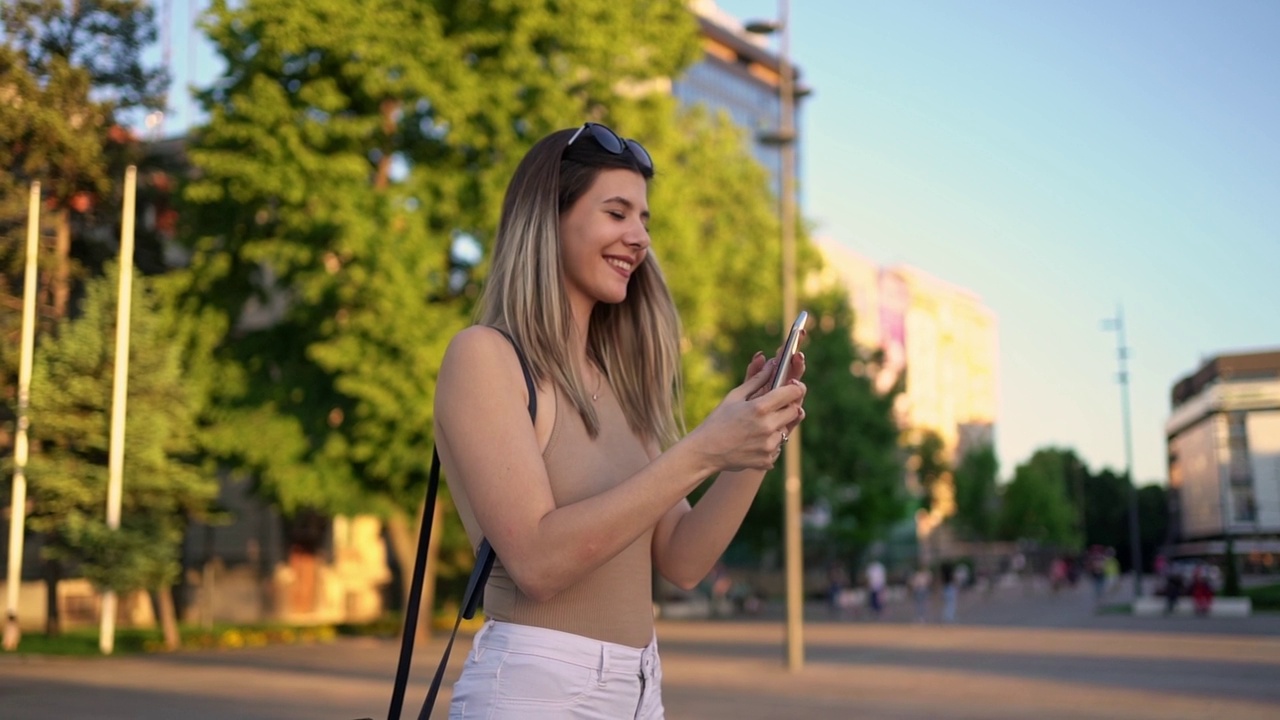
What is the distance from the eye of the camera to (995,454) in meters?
105

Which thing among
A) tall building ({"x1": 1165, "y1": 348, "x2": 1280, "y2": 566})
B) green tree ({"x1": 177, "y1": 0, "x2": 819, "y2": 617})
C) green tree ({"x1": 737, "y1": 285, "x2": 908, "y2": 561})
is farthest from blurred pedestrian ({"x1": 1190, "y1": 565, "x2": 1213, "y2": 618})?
green tree ({"x1": 177, "y1": 0, "x2": 819, "y2": 617})

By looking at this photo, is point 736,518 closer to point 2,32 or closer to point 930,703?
point 930,703

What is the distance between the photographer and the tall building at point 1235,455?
3662 centimetres

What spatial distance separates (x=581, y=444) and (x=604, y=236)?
0.37 metres

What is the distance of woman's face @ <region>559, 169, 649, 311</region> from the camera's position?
236 centimetres

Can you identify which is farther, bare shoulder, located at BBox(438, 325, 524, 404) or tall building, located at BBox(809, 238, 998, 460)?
tall building, located at BBox(809, 238, 998, 460)

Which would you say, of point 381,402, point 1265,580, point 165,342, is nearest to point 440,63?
point 381,402

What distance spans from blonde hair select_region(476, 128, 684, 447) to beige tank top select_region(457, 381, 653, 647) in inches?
2.3

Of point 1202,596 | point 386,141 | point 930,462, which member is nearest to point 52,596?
A: point 386,141

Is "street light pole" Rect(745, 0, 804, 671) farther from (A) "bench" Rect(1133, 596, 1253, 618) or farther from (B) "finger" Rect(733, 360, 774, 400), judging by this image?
(A) "bench" Rect(1133, 596, 1253, 618)

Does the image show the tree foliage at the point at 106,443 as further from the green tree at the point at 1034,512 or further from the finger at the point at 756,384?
the green tree at the point at 1034,512

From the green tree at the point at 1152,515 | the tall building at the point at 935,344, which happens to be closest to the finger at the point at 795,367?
the tall building at the point at 935,344

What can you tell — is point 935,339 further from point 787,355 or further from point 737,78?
point 787,355

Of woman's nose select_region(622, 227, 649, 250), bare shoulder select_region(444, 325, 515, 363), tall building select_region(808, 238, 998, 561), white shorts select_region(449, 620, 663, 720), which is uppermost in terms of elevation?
tall building select_region(808, 238, 998, 561)
